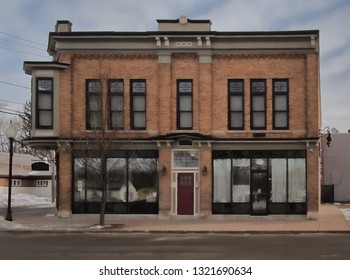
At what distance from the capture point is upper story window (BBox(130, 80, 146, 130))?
91.3 feet

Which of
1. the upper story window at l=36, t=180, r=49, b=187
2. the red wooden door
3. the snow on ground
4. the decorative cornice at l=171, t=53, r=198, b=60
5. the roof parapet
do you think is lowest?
the snow on ground

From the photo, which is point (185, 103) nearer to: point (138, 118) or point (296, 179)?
point (138, 118)

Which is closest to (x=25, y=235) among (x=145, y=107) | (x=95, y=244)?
(x=95, y=244)

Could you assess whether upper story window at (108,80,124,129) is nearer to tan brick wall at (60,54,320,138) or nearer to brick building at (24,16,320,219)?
brick building at (24,16,320,219)

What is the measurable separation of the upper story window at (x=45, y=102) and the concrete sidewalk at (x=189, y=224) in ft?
16.3

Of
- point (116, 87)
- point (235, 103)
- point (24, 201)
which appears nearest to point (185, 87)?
point (235, 103)

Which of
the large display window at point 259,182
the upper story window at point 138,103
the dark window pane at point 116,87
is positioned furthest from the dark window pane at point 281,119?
the dark window pane at point 116,87

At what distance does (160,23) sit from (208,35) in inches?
101

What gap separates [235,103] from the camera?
2759 cm

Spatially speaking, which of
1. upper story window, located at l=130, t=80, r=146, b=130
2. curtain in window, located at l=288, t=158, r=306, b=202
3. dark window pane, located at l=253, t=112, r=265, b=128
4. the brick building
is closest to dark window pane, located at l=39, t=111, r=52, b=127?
the brick building

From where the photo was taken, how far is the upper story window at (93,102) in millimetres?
27500

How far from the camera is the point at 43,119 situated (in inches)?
1093

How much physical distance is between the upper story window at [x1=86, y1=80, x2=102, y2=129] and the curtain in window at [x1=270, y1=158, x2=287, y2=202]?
9074 millimetres

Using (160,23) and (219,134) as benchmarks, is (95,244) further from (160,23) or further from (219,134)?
(160,23)
